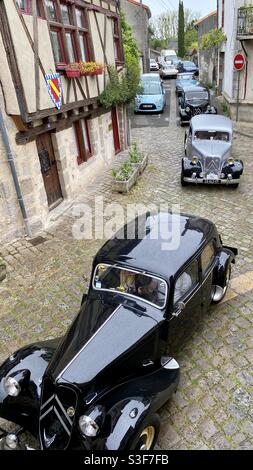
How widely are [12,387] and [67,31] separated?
879 centimetres

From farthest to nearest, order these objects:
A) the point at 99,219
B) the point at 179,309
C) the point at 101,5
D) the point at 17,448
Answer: the point at 101,5, the point at 99,219, the point at 179,309, the point at 17,448

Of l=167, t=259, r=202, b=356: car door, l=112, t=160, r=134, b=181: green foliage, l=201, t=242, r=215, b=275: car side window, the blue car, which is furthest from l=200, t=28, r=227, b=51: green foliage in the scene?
l=167, t=259, r=202, b=356: car door

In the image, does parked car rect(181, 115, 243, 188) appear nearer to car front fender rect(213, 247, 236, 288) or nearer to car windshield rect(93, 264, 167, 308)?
car front fender rect(213, 247, 236, 288)

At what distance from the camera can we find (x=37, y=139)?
320 inches

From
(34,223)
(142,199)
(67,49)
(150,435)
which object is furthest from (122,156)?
(150,435)

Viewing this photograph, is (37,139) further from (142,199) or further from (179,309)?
(179,309)

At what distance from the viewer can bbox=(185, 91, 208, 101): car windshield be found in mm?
17542

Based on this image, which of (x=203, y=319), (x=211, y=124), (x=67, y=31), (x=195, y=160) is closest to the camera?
(x=203, y=319)

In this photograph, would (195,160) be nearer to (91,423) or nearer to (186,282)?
(186,282)

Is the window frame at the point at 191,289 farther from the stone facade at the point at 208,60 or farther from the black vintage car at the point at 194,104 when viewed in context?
the stone facade at the point at 208,60

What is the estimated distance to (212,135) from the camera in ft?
34.5

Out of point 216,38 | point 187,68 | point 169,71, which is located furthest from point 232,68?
point 169,71
